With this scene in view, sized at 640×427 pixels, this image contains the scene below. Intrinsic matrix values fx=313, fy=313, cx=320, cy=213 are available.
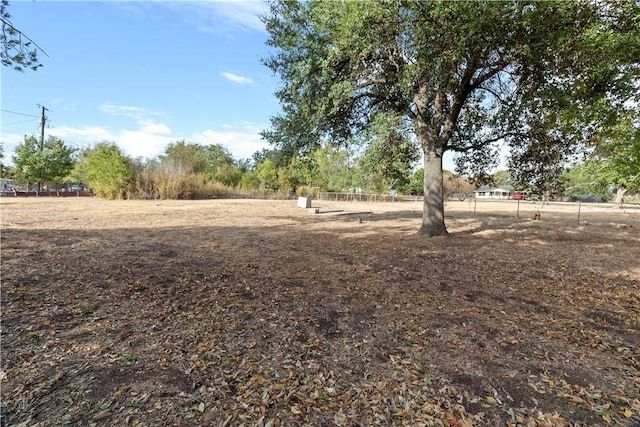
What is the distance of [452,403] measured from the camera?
2.04 meters

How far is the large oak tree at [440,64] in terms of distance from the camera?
4996mm

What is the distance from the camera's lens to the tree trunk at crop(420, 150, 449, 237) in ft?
27.0

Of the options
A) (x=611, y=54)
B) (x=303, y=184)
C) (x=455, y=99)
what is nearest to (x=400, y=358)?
(x=611, y=54)

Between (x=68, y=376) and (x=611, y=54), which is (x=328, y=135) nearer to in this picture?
(x=611, y=54)

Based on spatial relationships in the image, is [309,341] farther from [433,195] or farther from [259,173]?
[259,173]

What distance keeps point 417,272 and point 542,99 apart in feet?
13.3

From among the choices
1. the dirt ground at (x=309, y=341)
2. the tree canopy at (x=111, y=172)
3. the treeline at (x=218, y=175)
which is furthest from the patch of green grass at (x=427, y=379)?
the tree canopy at (x=111, y=172)

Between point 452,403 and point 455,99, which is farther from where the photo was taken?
point 455,99

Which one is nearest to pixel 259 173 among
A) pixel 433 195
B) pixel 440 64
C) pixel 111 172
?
pixel 111 172

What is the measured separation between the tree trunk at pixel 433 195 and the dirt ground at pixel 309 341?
3.00 metres

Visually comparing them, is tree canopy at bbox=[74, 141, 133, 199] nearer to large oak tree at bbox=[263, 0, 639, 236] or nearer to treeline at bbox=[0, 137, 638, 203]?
treeline at bbox=[0, 137, 638, 203]

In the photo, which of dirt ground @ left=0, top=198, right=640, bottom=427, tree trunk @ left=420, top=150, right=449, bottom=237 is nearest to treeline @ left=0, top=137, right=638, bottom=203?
tree trunk @ left=420, top=150, right=449, bottom=237

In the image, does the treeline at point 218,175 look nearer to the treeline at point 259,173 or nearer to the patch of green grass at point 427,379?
the treeline at point 259,173

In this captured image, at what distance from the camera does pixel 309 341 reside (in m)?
2.79
